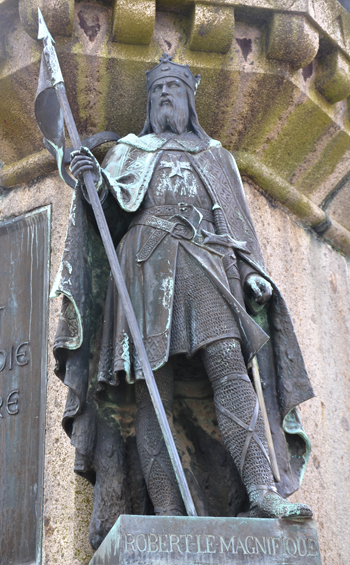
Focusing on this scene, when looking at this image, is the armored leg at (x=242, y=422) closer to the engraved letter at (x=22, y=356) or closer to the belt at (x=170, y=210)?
the belt at (x=170, y=210)

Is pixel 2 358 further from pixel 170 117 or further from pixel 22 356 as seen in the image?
pixel 170 117

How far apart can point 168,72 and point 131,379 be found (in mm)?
1787

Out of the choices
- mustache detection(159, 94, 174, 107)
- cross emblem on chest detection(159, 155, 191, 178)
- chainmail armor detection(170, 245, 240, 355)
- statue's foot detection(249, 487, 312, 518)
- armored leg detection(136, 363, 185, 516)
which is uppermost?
mustache detection(159, 94, 174, 107)

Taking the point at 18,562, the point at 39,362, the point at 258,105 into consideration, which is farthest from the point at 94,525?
the point at 258,105

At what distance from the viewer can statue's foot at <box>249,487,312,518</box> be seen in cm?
367

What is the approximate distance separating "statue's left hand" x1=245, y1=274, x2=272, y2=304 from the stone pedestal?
4.01 feet

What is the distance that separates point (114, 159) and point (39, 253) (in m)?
0.80

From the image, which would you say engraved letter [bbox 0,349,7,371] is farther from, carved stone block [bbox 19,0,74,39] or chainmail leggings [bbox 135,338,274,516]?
carved stone block [bbox 19,0,74,39]

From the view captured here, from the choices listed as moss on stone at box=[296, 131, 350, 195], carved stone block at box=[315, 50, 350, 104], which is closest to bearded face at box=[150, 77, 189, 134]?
Result: carved stone block at box=[315, 50, 350, 104]

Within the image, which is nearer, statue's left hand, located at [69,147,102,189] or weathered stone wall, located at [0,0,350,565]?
statue's left hand, located at [69,147,102,189]

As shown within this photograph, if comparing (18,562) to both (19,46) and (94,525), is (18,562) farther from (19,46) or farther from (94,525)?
(19,46)

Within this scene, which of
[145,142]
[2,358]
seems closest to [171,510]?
[2,358]

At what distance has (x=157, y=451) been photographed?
13.5 ft

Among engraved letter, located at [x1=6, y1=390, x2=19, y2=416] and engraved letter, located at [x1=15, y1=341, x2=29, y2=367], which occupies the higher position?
engraved letter, located at [x1=15, y1=341, x2=29, y2=367]
